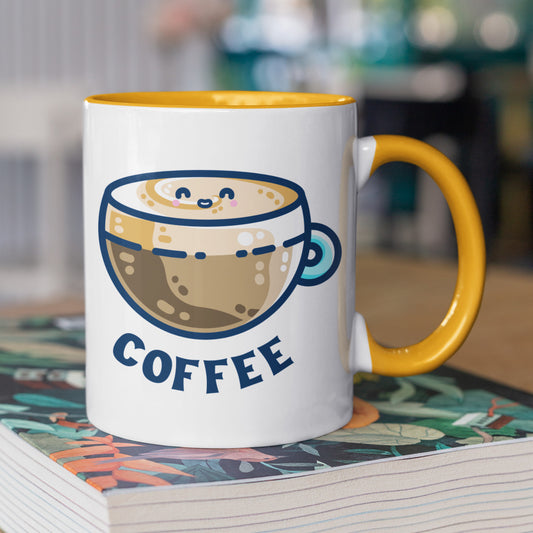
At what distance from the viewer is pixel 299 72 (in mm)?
4527

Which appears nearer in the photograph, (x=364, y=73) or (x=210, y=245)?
(x=210, y=245)

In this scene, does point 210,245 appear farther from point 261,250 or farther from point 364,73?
point 364,73

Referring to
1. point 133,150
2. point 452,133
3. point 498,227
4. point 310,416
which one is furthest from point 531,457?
point 498,227

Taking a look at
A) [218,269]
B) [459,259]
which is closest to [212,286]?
[218,269]

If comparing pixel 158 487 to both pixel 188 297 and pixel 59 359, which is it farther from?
pixel 59 359

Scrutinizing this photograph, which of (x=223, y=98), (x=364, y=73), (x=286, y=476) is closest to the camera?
(x=286, y=476)

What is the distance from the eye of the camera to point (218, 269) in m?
0.32

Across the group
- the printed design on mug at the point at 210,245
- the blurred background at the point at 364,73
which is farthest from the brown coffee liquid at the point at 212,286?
the blurred background at the point at 364,73

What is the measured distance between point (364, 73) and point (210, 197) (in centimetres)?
425

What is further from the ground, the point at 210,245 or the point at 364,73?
the point at 364,73

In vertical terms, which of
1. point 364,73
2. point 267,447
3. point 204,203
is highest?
point 364,73

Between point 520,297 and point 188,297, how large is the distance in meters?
0.48

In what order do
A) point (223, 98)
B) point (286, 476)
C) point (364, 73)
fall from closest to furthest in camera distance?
point (286, 476), point (223, 98), point (364, 73)

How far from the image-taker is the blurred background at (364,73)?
323 cm
